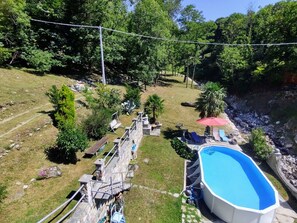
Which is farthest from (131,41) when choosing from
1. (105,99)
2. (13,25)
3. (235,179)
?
(235,179)

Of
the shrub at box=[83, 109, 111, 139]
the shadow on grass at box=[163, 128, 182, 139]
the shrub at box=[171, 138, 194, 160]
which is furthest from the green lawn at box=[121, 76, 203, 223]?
the shrub at box=[83, 109, 111, 139]

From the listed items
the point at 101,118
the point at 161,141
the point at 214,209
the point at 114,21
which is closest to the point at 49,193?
the point at 101,118

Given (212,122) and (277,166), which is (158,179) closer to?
(212,122)

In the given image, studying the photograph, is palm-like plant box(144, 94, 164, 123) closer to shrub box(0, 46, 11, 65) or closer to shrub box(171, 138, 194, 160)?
shrub box(171, 138, 194, 160)

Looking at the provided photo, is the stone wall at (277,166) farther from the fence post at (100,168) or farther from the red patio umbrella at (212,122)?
the fence post at (100,168)

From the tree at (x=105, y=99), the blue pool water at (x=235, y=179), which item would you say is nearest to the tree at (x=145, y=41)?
the tree at (x=105, y=99)
